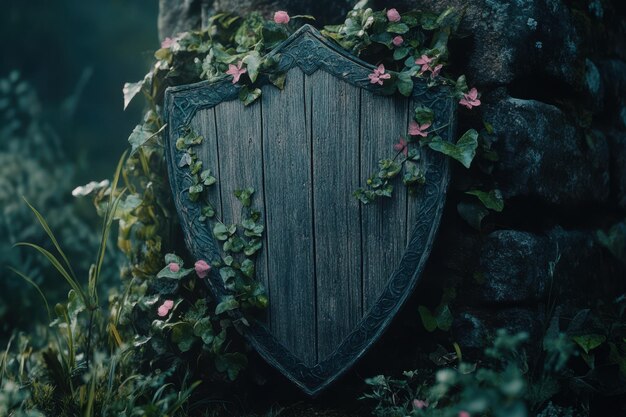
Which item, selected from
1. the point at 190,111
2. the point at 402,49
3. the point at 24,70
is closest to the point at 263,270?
the point at 190,111

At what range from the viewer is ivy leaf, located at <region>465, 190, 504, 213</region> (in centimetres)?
186

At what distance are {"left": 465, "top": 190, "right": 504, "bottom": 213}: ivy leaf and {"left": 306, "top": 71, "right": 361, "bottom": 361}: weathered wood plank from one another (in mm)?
→ 386

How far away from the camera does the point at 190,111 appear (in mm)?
2064

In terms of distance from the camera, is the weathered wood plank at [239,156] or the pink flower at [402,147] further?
Result: the weathered wood plank at [239,156]

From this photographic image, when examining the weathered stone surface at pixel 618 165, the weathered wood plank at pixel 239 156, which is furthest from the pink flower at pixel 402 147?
the weathered stone surface at pixel 618 165

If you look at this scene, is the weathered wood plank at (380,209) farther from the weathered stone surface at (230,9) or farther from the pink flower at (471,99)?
the weathered stone surface at (230,9)

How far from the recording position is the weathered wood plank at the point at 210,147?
205 cm

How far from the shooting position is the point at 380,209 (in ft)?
6.25

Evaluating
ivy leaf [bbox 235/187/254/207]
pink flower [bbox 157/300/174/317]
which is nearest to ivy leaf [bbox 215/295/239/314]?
pink flower [bbox 157/300/174/317]

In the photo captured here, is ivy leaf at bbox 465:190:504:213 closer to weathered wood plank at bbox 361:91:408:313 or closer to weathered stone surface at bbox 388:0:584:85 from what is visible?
weathered wood plank at bbox 361:91:408:313

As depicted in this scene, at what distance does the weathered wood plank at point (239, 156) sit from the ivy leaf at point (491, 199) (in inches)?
28.0

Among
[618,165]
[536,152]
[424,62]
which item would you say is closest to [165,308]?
[424,62]

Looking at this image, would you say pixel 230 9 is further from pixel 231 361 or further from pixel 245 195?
pixel 231 361

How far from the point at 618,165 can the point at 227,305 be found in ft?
5.54
